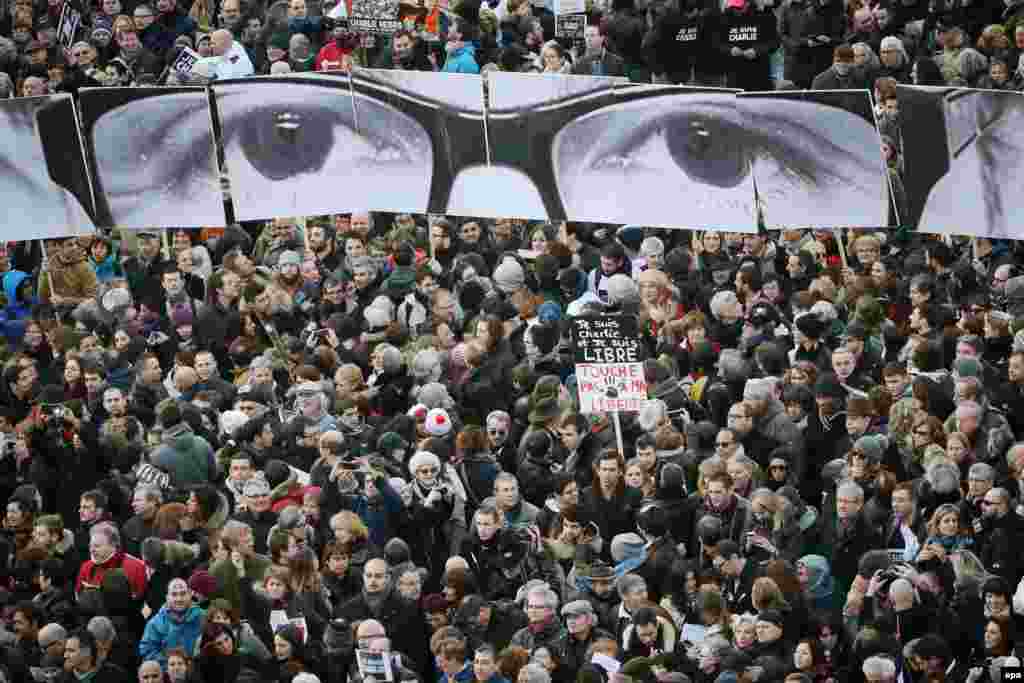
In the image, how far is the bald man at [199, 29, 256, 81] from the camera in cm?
2589

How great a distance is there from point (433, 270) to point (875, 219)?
326cm

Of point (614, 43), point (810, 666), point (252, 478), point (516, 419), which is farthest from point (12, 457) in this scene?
point (614, 43)

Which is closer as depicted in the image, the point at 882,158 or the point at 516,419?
the point at 516,419

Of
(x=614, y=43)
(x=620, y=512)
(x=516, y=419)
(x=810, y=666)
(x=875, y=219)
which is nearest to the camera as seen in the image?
(x=810, y=666)

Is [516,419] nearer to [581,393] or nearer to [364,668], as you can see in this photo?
[581,393]

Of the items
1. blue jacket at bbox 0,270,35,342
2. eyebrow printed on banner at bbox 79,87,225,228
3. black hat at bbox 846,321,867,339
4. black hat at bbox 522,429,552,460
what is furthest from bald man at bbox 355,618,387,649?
eyebrow printed on banner at bbox 79,87,225,228

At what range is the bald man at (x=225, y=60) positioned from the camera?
25.9 meters

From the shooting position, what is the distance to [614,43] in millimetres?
26312

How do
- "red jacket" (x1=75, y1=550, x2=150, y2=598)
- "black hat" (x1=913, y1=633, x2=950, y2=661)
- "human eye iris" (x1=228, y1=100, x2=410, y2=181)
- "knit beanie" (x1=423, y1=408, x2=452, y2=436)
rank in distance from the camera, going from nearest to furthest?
1. "black hat" (x1=913, y1=633, x2=950, y2=661)
2. "red jacket" (x1=75, y1=550, x2=150, y2=598)
3. "knit beanie" (x1=423, y1=408, x2=452, y2=436)
4. "human eye iris" (x1=228, y1=100, x2=410, y2=181)

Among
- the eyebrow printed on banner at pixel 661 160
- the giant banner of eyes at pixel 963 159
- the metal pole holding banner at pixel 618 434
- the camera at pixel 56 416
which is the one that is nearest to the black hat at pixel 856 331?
the metal pole holding banner at pixel 618 434

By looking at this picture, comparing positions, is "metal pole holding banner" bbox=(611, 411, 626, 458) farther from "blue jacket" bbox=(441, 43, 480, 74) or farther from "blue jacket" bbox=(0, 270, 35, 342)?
"blue jacket" bbox=(441, 43, 480, 74)

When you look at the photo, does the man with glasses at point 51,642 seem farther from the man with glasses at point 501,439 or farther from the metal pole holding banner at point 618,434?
the metal pole holding banner at point 618,434

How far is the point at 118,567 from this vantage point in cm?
1902

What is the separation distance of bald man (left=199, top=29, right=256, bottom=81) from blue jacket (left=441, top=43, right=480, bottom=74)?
1661 millimetres
